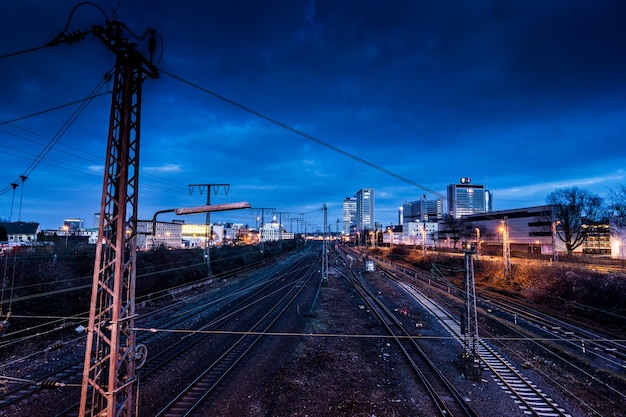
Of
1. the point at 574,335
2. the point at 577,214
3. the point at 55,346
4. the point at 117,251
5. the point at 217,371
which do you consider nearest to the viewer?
the point at 117,251

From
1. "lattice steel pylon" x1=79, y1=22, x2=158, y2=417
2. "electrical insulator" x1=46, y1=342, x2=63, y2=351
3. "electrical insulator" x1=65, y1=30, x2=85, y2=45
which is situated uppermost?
"electrical insulator" x1=65, y1=30, x2=85, y2=45

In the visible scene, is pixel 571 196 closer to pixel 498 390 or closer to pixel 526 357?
pixel 526 357

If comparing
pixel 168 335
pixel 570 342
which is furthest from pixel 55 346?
pixel 570 342

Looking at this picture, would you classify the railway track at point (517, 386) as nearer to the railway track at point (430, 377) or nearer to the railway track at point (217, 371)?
the railway track at point (430, 377)

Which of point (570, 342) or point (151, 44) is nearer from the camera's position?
point (151, 44)

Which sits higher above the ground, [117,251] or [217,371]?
[117,251]

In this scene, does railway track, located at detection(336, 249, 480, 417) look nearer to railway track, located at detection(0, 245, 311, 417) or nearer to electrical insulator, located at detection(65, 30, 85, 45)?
railway track, located at detection(0, 245, 311, 417)

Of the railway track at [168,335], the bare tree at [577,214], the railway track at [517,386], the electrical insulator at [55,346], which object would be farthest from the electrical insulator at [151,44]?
the bare tree at [577,214]

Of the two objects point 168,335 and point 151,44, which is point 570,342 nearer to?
point 168,335

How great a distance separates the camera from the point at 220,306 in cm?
2569

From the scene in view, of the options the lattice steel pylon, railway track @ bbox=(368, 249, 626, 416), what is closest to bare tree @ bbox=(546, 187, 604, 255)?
railway track @ bbox=(368, 249, 626, 416)

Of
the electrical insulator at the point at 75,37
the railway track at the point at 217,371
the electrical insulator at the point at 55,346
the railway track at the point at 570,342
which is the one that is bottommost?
the railway track at the point at 570,342

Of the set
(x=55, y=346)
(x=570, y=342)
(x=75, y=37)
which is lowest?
(x=570, y=342)

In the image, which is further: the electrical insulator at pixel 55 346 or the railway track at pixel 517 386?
the electrical insulator at pixel 55 346
